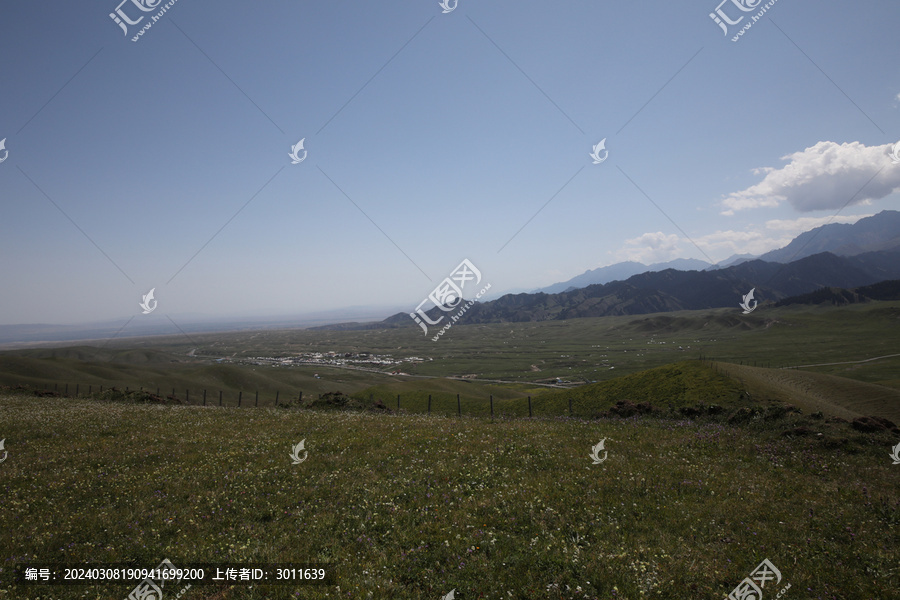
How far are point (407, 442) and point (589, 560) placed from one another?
13.4m

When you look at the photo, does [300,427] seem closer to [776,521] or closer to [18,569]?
[18,569]

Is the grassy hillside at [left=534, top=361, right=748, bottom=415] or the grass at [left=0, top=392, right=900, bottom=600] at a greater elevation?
the grass at [left=0, top=392, right=900, bottom=600]

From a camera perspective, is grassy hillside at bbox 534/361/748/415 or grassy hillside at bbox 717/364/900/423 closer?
grassy hillside at bbox 717/364/900/423

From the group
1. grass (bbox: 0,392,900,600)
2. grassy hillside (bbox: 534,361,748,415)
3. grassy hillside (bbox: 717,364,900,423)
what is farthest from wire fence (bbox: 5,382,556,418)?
grass (bbox: 0,392,900,600)

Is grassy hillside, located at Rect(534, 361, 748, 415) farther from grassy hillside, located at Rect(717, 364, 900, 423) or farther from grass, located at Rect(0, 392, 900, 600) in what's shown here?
grass, located at Rect(0, 392, 900, 600)

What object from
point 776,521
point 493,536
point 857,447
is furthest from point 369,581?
point 857,447

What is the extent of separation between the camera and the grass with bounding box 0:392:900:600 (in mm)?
9578

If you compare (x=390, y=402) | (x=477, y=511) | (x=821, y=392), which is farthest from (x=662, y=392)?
(x=390, y=402)

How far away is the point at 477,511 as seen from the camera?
1319 cm

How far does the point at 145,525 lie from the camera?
40.7 ft

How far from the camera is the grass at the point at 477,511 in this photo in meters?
9.58

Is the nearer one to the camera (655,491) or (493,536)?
(493,536)

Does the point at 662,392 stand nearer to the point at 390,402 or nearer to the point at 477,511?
the point at 477,511

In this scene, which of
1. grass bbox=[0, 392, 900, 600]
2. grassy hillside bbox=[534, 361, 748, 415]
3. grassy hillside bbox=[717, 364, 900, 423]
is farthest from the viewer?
grassy hillside bbox=[534, 361, 748, 415]
